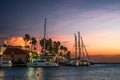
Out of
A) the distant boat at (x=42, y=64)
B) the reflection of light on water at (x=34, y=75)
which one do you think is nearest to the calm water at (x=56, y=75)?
the reflection of light on water at (x=34, y=75)

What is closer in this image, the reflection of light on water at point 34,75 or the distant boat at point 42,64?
the reflection of light on water at point 34,75

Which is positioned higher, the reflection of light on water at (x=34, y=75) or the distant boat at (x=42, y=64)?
the distant boat at (x=42, y=64)

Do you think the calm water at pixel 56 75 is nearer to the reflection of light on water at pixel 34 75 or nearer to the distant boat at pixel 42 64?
the reflection of light on water at pixel 34 75

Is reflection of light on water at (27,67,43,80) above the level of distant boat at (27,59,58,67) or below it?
below

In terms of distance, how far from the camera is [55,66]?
569 feet

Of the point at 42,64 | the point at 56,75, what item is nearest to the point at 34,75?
the point at 56,75

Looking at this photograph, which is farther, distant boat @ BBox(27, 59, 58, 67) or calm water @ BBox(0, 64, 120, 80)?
distant boat @ BBox(27, 59, 58, 67)

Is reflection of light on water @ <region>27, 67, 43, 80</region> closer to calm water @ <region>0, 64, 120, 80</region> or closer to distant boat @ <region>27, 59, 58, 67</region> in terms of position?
calm water @ <region>0, 64, 120, 80</region>

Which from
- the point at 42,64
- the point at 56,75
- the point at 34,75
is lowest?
the point at 56,75

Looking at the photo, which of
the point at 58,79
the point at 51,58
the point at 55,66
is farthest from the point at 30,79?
the point at 51,58

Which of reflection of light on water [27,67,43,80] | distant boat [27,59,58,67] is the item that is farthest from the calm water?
distant boat [27,59,58,67]

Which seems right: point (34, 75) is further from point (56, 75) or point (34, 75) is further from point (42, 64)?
point (42, 64)

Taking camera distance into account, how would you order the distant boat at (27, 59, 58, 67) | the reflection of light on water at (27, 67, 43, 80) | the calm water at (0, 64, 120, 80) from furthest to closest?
the distant boat at (27, 59, 58, 67) < the calm water at (0, 64, 120, 80) < the reflection of light on water at (27, 67, 43, 80)

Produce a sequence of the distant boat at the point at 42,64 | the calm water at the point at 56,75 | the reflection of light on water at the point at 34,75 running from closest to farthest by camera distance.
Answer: the reflection of light on water at the point at 34,75, the calm water at the point at 56,75, the distant boat at the point at 42,64
